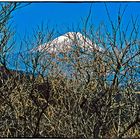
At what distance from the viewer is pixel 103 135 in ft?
14.1

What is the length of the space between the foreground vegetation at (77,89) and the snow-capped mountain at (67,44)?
6 cm

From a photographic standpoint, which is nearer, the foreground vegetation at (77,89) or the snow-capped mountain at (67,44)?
the foreground vegetation at (77,89)

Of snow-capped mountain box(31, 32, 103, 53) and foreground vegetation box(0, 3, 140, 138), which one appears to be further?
snow-capped mountain box(31, 32, 103, 53)

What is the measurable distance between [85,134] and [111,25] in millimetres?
1031

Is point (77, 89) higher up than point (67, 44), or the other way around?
point (67, 44)

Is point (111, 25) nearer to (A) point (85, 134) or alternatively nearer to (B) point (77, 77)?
(B) point (77, 77)

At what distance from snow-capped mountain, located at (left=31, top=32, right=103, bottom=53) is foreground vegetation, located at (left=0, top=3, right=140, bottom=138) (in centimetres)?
6

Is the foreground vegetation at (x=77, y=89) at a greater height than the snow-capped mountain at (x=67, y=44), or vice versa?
the snow-capped mountain at (x=67, y=44)

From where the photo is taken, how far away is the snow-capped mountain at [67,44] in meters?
4.93

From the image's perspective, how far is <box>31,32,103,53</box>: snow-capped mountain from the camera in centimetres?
493

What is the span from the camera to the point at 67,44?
5.07 m

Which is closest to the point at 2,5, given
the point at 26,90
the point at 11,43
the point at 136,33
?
the point at 11,43

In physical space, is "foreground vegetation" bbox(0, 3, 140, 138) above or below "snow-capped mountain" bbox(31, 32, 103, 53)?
below

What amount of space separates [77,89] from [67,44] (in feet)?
1.55
